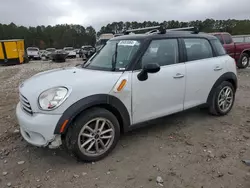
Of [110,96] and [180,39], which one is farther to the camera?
[180,39]

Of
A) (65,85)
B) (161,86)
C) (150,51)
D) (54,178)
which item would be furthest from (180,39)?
(54,178)

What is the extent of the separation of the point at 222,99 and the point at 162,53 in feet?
5.83

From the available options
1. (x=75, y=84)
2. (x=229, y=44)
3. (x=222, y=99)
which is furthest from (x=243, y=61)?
(x=75, y=84)

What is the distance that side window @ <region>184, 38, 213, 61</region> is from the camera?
12.9ft

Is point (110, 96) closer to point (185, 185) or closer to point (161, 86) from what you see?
point (161, 86)

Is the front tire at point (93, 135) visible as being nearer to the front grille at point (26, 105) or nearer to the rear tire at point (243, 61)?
the front grille at point (26, 105)

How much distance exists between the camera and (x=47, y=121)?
2.70m

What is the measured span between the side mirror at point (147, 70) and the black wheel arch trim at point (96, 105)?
18.6 inches

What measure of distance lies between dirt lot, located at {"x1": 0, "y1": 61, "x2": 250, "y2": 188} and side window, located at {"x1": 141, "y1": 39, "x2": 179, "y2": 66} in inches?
49.0

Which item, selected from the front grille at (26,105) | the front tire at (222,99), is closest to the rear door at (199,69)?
the front tire at (222,99)

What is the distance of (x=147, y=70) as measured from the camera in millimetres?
3166

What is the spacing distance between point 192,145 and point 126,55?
1.70m

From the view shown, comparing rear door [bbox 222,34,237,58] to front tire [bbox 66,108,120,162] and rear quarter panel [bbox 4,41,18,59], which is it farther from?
rear quarter panel [bbox 4,41,18,59]

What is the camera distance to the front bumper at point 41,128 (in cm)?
271
